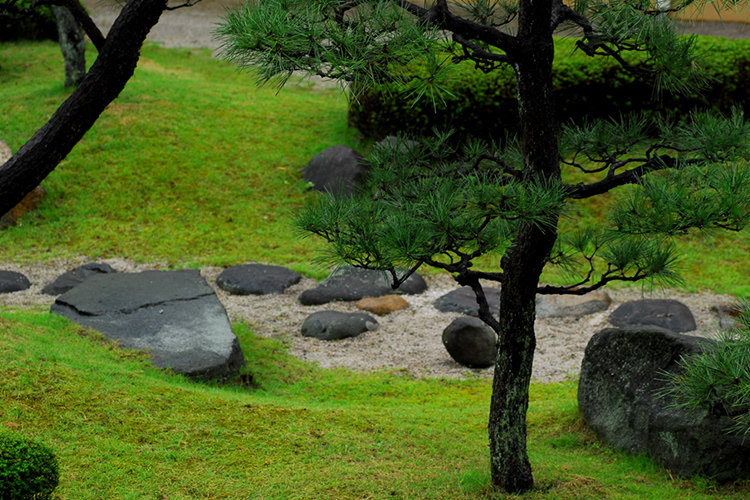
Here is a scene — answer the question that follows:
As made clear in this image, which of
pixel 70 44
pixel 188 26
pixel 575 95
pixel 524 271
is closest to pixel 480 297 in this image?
pixel 524 271

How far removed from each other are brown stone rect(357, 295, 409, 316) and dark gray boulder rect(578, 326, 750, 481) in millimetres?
3342

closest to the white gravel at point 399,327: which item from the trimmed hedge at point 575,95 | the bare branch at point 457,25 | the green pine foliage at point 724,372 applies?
the trimmed hedge at point 575,95

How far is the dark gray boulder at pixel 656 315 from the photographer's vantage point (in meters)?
7.47

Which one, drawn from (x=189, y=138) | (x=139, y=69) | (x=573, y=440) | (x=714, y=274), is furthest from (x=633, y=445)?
(x=139, y=69)

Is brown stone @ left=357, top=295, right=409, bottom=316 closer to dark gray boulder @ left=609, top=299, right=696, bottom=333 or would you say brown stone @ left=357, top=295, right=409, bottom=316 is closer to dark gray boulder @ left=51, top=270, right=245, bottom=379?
dark gray boulder @ left=51, top=270, right=245, bottom=379

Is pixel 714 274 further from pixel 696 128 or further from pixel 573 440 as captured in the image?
pixel 696 128

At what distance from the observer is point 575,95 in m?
10.9

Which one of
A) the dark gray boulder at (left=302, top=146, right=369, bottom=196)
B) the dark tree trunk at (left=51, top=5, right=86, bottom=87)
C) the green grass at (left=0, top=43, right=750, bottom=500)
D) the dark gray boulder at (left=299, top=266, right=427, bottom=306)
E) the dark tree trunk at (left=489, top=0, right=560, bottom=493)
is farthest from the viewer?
the dark tree trunk at (left=51, top=5, right=86, bottom=87)

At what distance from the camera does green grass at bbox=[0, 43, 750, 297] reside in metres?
9.45

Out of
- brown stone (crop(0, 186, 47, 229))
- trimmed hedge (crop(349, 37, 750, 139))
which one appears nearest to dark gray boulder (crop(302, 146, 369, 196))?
trimmed hedge (crop(349, 37, 750, 139))

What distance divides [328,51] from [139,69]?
14141 millimetres

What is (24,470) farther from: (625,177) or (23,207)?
(23,207)

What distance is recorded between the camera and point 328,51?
2674 millimetres

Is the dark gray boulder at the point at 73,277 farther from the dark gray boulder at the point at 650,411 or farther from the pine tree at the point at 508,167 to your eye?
the dark gray boulder at the point at 650,411
